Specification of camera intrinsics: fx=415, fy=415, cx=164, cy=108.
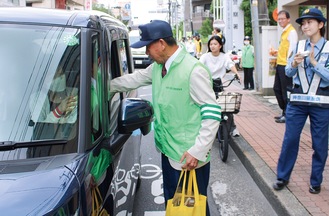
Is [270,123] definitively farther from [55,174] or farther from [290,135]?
[55,174]

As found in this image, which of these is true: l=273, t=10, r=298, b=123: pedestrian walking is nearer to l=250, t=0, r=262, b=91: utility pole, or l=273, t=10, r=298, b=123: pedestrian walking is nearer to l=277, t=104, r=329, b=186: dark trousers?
l=277, t=104, r=329, b=186: dark trousers

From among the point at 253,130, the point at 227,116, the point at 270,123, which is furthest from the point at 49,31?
the point at 270,123

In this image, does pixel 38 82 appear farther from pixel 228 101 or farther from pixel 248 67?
pixel 248 67

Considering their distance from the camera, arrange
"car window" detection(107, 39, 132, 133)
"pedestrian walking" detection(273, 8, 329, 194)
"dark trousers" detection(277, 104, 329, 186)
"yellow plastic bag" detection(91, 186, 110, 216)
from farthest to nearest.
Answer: "dark trousers" detection(277, 104, 329, 186) → "pedestrian walking" detection(273, 8, 329, 194) → "car window" detection(107, 39, 132, 133) → "yellow plastic bag" detection(91, 186, 110, 216)

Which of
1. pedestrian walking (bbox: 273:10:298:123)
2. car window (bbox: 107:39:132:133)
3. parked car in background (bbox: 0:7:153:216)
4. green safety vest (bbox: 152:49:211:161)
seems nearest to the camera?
parked car in background (bbox: 0:7:153:216)

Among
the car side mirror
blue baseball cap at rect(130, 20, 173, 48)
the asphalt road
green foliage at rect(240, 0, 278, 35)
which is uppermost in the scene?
green foliage at rect(240, 0, 278, 35)

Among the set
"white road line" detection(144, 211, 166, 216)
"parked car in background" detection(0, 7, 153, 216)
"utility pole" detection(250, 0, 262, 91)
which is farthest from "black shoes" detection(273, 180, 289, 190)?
"utility pole" detection(250, 0, 262, 91)

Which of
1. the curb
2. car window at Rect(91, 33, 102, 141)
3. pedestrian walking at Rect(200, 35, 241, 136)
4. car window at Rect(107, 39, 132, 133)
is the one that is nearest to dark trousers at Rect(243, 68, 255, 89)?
the curb

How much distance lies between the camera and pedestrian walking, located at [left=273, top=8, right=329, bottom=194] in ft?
12.7

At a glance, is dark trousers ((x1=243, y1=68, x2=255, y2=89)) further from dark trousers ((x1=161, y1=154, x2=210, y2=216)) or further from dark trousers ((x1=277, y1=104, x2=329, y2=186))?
dark trousers ((x1=161, y1=154, x2=210, y2=216))

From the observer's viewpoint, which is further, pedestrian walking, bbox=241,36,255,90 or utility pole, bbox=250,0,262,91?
pedestrian walking, bbox=241,36,255,90

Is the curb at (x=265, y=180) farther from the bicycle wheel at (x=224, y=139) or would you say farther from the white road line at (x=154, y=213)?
the white road line at (x=154, y=213)

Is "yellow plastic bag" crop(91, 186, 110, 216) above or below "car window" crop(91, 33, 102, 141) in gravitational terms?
below

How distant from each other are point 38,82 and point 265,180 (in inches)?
125
